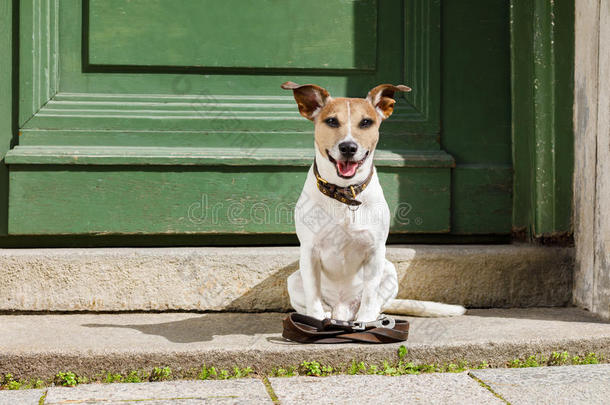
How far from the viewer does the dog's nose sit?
271 centimetres

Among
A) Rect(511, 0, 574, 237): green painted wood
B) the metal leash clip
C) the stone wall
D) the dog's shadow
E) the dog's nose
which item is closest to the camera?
the dog's nose

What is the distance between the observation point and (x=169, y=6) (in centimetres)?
366

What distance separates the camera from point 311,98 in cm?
293

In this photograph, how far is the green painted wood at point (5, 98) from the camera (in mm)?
3564

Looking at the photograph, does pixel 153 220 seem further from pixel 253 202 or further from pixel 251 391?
pixel 251 391

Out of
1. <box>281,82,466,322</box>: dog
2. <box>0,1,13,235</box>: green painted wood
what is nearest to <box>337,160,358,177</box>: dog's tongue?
<box>281,82,466,322</box>: dog

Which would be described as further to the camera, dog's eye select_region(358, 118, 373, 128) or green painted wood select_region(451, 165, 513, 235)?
green painted wood select_region(451, 165, 513, 235)

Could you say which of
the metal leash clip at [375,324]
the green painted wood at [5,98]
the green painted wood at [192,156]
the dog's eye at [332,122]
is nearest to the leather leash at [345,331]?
the metal leash clip at [375,324]

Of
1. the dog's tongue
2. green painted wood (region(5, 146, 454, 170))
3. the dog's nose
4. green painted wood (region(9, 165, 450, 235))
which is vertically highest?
the dog's nose

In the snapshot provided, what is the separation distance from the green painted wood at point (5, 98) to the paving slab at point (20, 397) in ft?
4.37

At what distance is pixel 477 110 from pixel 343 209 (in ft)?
4.44

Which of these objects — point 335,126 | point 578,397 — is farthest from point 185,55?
point 578,397

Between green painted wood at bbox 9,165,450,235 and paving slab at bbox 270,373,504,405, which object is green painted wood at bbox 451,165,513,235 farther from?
paving slab at bbox 270,373,504,405

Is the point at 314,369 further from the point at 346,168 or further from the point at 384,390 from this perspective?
the point at 346,168
